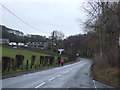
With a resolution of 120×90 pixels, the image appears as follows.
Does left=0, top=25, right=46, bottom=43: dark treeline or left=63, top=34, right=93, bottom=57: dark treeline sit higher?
left=0, top=25, right=46, bottom=43: dark treeline

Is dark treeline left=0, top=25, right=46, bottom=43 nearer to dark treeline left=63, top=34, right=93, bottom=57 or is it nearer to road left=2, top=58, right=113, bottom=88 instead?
dark treeline left=63, top=34, right=93, bottom=57

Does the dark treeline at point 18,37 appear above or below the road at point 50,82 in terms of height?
above

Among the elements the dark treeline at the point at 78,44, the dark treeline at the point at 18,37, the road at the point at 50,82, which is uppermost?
the dark treeline at the point at 18,37

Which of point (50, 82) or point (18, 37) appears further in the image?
point (18, 37)

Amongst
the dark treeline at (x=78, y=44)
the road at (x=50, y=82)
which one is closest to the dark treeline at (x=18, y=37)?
the dark treeline at (x=78, y=44)

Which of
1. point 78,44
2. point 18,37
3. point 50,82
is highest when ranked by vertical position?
point 18,37

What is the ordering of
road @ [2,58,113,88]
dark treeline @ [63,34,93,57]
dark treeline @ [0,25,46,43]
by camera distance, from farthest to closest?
dark treeline @ [63,34,93,57] < dark treeline @ [0,25,46,43] < road @ [2,58,113,88]

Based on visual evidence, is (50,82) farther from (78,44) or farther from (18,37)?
(78,44)

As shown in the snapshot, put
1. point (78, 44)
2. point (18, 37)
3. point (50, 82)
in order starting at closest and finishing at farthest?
point (50, 82), point (18, 37), point (78, 44)

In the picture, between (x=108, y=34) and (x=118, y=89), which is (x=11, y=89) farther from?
(x=108, y=34)

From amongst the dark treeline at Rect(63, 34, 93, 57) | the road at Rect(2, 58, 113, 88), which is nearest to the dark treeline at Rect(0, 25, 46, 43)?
the dark treeline at Rect(63, 34, 93, 57)

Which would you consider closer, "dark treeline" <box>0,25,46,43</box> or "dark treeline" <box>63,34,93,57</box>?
"dark treeline" <box>0,25,46,43</box>

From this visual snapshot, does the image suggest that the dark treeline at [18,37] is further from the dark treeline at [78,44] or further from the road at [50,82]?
the road at [50,82]

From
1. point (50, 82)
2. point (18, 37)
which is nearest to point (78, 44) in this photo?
point (18, 37)
